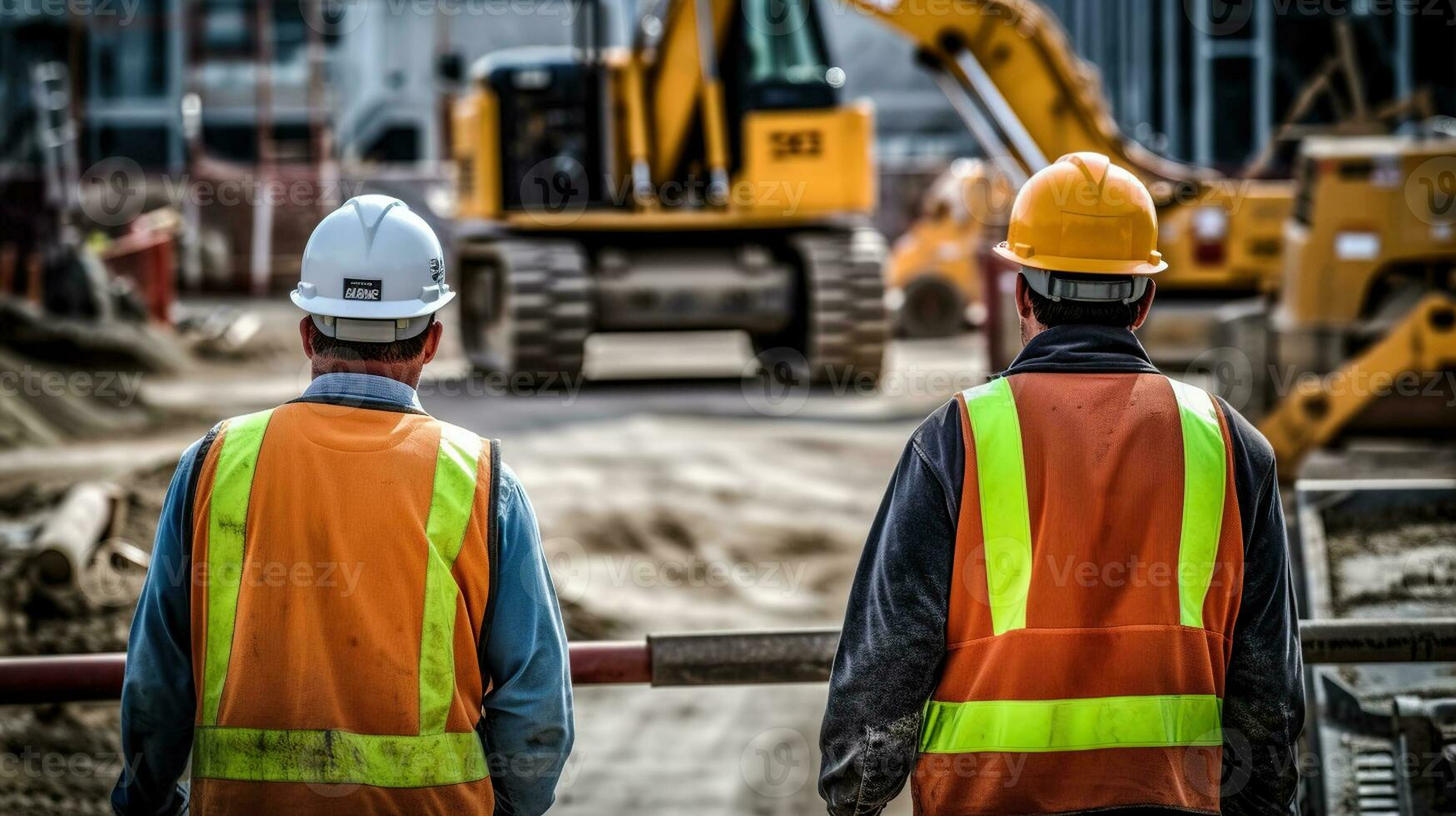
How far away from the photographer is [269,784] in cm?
252

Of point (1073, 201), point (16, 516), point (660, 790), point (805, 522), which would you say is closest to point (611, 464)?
point (805, 522)

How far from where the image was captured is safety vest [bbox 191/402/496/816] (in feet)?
8.21

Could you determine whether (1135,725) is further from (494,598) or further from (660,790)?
(660,790)

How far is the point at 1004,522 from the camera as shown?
2.55 m

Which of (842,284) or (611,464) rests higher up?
(842,284)

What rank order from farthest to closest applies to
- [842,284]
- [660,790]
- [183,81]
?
1. [183,81]
2. [842,284]
3. [660,790]

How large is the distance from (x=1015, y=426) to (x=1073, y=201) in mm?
442

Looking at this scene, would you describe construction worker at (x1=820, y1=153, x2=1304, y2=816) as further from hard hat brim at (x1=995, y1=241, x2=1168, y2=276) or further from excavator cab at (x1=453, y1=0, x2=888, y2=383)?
excavator cab at (x1=453, y1=0, x2=888, y2=383)

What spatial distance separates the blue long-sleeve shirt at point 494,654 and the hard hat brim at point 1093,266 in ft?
3.11

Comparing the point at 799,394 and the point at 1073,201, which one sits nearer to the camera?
the point at 1073,201

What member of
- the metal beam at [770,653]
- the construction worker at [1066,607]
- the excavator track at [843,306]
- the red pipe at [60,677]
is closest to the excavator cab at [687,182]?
the excavator track at [843,306]

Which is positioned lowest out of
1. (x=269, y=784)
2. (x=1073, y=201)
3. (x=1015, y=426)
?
(x=269, y=784)

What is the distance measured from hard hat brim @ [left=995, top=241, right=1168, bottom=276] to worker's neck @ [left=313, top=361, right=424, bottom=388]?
105 centimetres

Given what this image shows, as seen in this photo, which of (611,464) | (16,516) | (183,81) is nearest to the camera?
(16,516)
